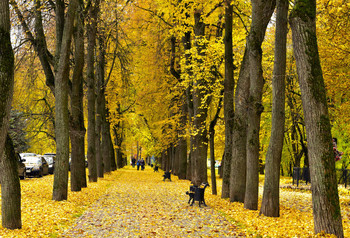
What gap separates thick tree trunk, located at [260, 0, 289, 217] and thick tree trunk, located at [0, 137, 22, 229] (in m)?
6.80

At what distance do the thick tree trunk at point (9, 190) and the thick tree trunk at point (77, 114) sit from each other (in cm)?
821

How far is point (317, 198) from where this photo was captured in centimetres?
784

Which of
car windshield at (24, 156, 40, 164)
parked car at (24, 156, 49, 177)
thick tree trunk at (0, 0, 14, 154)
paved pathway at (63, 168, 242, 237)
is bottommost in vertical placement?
paved pathway at (63, 168, 242, 237)

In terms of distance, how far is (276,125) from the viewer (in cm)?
1122

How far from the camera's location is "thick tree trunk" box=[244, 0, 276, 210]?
41.3 ft

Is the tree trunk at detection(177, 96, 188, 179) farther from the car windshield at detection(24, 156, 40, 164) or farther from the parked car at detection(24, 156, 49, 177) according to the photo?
the car windshield at detection(24, 156, 40, 164)

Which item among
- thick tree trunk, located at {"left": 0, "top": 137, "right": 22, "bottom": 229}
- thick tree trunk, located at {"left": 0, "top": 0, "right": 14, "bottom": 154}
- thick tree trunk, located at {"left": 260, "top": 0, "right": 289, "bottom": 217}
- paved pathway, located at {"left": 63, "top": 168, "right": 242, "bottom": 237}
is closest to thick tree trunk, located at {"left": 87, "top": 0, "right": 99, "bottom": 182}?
paved pathway, located at {"left": 63, "top": 168, "right": 242, "bottom": 237}

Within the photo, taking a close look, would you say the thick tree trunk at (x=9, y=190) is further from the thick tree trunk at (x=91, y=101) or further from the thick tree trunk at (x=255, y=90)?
the thick tree trunk at (x=91, y=101)

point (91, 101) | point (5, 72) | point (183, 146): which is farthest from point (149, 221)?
point (183, 146)

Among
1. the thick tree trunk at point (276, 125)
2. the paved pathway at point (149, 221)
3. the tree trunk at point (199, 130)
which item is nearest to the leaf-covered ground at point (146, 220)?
the paved pathway at point (149, 221)

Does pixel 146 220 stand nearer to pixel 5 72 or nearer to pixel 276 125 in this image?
pixel 276 125

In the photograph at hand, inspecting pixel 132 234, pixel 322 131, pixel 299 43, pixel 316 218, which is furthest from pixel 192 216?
pixel 299 43

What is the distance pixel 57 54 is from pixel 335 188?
35.9 feet

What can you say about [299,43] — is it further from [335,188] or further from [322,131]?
[335,188]
